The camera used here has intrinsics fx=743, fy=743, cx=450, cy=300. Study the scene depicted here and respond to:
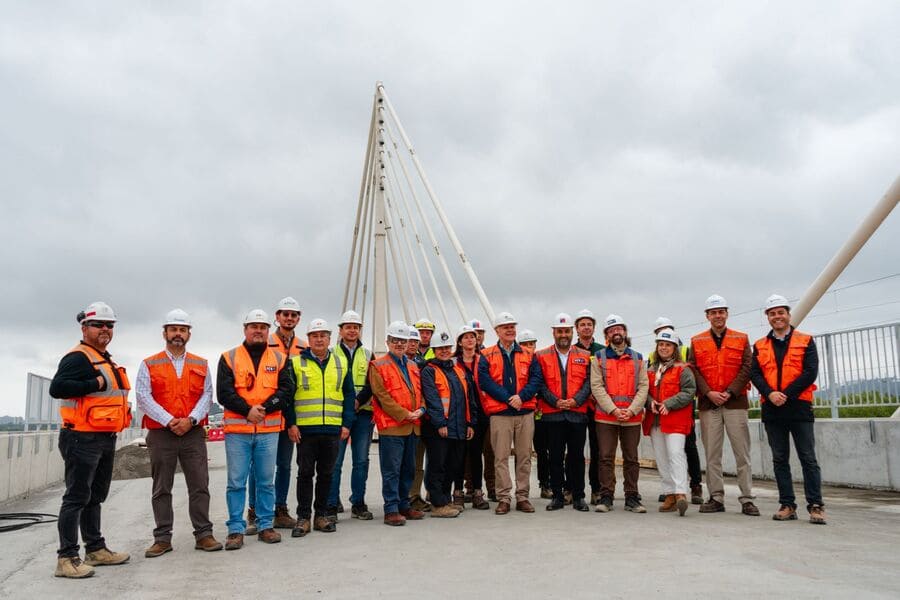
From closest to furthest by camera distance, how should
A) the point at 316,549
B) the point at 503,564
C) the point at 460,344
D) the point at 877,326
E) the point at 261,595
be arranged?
the point at 261,595 → the point at 503,564 → the point at 316,549 → the point at 460,344 → the point at 877,326

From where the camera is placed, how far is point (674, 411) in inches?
274

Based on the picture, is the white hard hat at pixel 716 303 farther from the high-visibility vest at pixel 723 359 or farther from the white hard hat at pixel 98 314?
the white hard hat at pixel 98 314

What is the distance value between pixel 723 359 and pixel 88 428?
17.4ft

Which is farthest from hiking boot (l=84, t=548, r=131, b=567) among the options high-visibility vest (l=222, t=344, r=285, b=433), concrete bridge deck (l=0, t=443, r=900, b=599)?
high-visibility vest (l=222, t=344, r=285, b=433)

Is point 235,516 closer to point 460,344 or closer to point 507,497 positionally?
point 507,497

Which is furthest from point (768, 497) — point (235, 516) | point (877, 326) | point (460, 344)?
point (235, 516)

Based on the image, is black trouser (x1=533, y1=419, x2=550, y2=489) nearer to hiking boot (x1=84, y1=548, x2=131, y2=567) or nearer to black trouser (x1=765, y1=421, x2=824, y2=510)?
black trouser (x1=765, y1=421, x2=824, y2=510)

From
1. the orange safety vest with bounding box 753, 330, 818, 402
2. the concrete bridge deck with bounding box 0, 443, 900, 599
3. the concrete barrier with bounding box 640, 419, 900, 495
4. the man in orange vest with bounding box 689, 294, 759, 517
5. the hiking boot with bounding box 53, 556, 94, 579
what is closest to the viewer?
the concrete bridge deck with bounding box 0, 443, 900, 599

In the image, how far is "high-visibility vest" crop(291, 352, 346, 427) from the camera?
620 centimetres

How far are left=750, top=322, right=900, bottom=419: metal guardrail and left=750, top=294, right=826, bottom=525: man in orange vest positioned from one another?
7.33 ft

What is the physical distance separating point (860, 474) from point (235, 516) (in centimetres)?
700

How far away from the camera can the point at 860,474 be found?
8531mm

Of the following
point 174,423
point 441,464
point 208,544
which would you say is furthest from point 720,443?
point 174,423

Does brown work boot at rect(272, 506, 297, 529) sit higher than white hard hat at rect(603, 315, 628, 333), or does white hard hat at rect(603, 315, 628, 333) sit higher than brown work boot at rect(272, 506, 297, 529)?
white hard hat at rect(603, 315, 628, 333)
